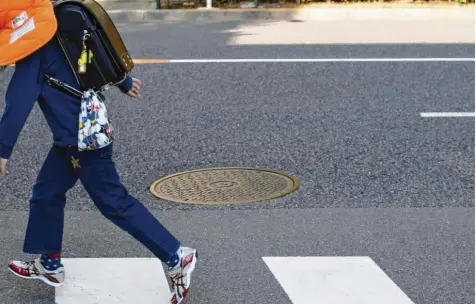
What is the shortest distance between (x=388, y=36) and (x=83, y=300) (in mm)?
8584

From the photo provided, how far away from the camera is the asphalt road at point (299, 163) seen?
504 centimetres

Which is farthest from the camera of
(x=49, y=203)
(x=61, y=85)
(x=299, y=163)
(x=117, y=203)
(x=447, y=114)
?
(x=447, y=114)

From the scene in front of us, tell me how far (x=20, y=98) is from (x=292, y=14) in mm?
10646

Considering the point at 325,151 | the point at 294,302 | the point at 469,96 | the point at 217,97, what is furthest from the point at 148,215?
the point at 469,96

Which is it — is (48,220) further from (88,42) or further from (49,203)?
(88,42)

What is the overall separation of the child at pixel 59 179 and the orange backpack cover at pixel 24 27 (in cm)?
8

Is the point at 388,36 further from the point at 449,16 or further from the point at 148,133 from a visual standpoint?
the point at 148,133

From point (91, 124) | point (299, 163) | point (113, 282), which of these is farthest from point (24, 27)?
point (299, 163)

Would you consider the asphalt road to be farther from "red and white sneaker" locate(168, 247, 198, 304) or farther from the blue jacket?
the blue jacket

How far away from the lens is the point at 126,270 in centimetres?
492

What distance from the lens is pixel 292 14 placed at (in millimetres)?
14406

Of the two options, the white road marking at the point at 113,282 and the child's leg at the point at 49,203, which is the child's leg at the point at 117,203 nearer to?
the child's leg at the point at 49,203

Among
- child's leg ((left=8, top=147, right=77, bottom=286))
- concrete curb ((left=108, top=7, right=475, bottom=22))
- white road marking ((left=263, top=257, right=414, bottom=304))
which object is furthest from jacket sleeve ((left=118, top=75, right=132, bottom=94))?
concrete curb ((left=108, top=7, right=475, bottom=22))

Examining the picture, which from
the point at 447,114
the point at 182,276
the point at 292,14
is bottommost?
the point at 292,14
